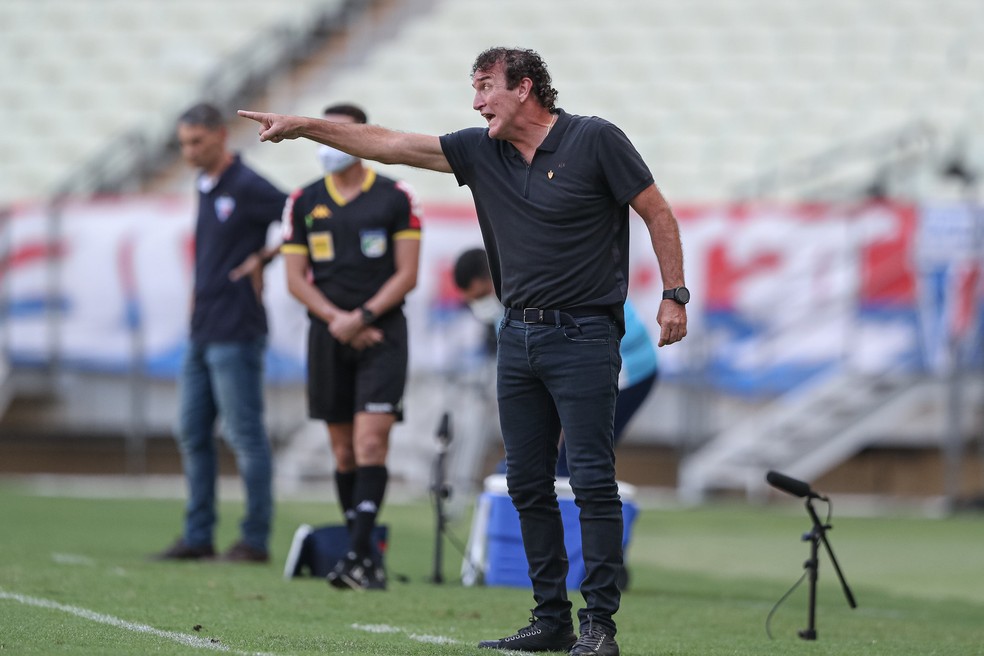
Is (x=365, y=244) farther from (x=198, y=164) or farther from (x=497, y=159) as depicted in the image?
(x=497, y=159)

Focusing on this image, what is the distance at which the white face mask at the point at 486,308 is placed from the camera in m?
7.81

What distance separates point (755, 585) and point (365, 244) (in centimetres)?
287

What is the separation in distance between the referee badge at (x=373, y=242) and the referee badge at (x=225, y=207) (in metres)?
1.12

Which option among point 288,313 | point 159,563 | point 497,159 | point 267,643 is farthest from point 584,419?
point 288,313

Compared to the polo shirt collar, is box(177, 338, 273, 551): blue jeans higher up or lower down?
lower down

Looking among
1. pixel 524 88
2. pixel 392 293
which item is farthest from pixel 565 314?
pixel 392 293

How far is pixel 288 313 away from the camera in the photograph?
1501 cm

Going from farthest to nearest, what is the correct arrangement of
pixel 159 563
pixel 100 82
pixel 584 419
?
pixel 100 82 → pixel 159 563 → pixel 584 419

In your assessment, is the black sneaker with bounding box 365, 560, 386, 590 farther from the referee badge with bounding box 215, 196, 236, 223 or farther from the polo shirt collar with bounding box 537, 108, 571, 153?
the polo shirt collar with bounding box 537, 108, 571, 153

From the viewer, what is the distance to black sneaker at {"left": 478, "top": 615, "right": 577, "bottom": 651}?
517 cm

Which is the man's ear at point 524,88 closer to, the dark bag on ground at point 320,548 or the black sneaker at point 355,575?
the black sneaker at point 355,575

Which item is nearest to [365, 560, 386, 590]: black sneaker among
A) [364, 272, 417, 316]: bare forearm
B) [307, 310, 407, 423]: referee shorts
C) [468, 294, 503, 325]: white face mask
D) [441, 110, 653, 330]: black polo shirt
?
[307, 310, 407, 423]: referee shorts

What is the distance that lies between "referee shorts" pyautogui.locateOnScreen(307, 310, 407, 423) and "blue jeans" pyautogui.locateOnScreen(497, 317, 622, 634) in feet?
6.75

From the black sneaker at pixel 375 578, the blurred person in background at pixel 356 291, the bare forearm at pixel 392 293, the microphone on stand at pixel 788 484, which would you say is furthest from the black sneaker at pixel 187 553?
the microphone on stand at pixel 788 484
